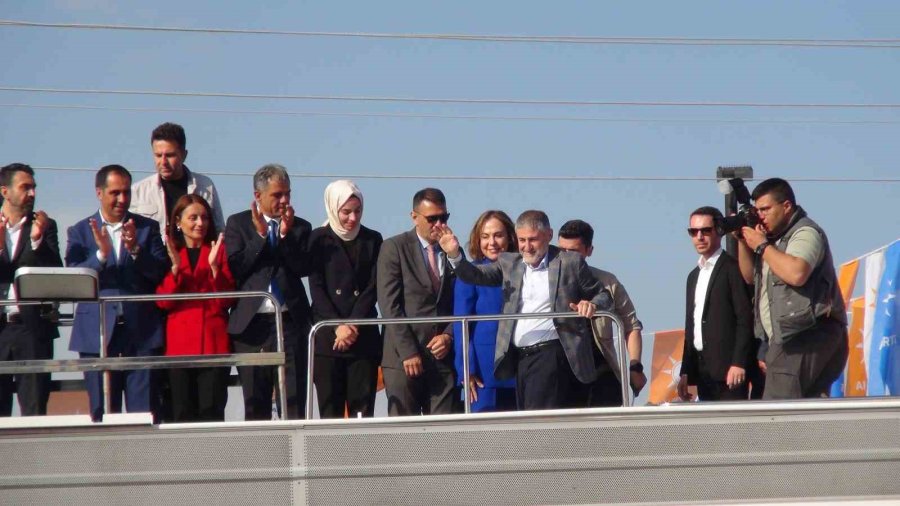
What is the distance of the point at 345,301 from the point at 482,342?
91 cm

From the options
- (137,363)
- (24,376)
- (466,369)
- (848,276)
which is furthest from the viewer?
(848,276)

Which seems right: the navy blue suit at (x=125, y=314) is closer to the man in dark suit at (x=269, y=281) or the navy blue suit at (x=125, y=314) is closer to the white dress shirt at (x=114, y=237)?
the white dress shirt at (x=114, y=237)

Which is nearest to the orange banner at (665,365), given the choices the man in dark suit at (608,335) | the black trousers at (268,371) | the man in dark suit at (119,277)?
the man in dark suit at (608,335)

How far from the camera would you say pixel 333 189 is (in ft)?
27.1

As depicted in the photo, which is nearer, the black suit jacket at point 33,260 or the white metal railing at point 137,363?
the white metal railing at point 137,363

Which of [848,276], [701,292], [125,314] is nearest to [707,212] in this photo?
[701,292]

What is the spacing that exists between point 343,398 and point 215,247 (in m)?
1.23

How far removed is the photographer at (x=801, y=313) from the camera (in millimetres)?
7238

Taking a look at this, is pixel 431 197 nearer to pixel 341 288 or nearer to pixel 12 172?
pixel 341 288

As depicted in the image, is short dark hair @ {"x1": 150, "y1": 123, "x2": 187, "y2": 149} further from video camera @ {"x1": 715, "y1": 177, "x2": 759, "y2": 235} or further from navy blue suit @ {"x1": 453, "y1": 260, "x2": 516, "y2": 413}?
video camera @ {"x1": 715, "y1": 177, "x2": 759, "y2": 235}

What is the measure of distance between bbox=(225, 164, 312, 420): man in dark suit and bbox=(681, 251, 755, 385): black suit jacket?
8.43 feet

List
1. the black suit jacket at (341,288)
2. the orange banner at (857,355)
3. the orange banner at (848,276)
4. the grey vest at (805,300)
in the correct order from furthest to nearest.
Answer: the orange banner at (848,276)
the orange banner at (857,355)
the black suit jacket at (341,288)
the grey vest at (805,300)

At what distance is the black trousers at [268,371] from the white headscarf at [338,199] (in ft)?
2.26

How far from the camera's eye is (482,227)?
27.9ft
